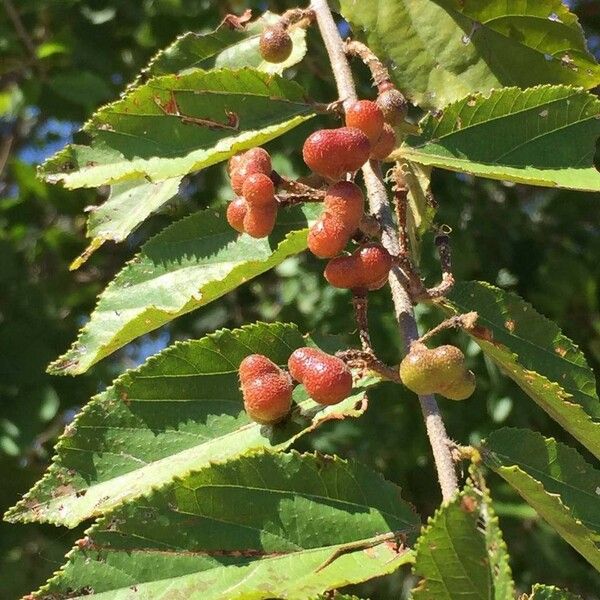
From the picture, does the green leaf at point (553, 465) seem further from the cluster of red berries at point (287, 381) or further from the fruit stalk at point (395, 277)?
the cluster of red berries at point (287, 381)

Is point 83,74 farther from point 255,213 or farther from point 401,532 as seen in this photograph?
point 401,532

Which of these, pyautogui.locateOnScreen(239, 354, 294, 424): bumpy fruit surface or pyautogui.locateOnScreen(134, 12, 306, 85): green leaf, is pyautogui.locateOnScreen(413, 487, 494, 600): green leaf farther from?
pyautogui.locateOnScreen(134, 12, 306, 85): green leaf

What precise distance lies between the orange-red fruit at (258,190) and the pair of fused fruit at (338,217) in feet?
0.25

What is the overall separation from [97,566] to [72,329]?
7.18ft

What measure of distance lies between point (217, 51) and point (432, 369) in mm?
841

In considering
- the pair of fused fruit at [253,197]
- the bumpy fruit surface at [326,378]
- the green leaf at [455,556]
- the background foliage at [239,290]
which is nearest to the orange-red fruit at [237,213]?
the pair of fused fruit at [253,197]

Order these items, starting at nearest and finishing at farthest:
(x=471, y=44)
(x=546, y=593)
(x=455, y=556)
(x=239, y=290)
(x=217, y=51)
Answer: (x=455, y=556)
(x=546, y=593)
(x=471, y=44)
(x=217, y=51)
(x=239, y=290)

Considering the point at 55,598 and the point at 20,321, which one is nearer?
the point at 55,598

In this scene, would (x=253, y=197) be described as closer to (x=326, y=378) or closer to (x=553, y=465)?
(x=326, y=378)

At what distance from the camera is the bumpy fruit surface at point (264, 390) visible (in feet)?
3.63

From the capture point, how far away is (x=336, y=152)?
1.12 m

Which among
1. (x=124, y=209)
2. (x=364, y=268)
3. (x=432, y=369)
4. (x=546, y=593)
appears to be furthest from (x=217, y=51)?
(x=546, y=593)

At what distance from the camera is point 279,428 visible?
3.80 feet

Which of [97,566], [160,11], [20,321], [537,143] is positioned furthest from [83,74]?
[97,566]
